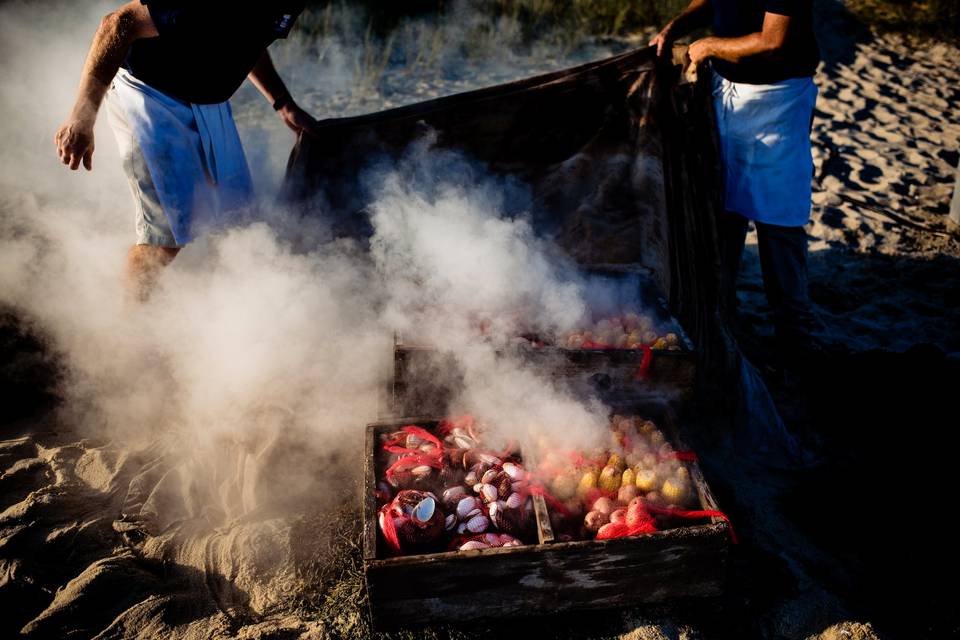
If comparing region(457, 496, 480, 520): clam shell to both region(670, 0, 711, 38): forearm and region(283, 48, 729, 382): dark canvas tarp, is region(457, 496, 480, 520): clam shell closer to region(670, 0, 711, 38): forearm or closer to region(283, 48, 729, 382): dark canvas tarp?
region(283, 48, 729, 382): dark canvas tarp

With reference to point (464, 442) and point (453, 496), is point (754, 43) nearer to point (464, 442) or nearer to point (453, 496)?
point (464, 442)

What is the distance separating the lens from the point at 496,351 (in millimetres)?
2686

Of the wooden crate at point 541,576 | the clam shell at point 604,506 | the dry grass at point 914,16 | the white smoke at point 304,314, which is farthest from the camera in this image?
the dry grass at point 914,16

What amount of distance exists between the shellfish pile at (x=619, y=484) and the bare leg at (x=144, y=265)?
2127 millimetres

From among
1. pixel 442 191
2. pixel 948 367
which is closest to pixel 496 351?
pixel 442 191

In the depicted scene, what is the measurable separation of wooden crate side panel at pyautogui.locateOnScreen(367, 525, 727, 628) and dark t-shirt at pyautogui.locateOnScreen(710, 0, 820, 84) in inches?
89.6

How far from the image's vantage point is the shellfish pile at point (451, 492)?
2.14m

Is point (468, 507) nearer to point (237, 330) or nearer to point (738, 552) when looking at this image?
point (738, 552)

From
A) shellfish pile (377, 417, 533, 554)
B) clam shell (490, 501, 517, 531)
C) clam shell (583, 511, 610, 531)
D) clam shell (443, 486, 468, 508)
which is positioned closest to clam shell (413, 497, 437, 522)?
shellfish pile (377, 417, 533, 554)

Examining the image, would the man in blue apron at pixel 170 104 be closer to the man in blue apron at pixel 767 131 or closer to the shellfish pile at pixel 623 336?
the shellfish pile at pixel 623 336

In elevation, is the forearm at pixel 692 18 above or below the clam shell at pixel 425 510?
above

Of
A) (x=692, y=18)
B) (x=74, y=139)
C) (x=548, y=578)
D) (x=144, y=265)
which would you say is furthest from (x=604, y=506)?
(x=692, y=18)

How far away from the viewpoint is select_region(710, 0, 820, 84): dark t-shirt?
2908 mm

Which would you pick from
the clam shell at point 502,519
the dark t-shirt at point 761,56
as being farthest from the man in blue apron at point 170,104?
the dark t-shirt at point 761,56
